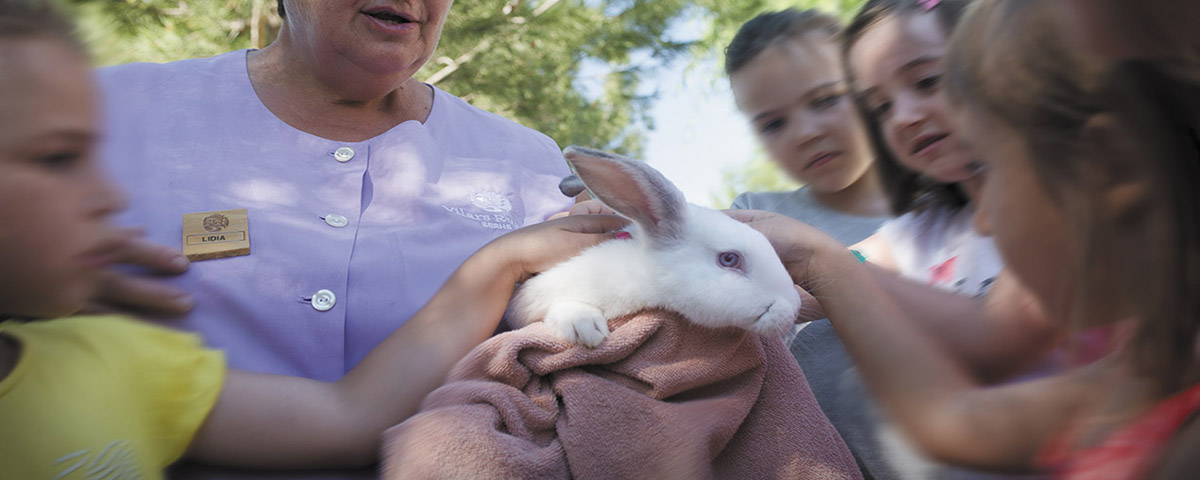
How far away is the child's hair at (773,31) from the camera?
8.71 feet

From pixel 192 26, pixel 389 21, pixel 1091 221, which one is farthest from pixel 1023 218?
pixel 192 26

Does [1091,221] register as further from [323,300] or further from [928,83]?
[323,300]

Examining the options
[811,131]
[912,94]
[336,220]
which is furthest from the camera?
→ [811,131]

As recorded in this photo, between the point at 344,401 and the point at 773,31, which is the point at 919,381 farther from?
the point at 773,31

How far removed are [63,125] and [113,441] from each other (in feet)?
1.53

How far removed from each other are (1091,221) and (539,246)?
3.49ft

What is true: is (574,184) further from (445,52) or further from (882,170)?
(445,52)

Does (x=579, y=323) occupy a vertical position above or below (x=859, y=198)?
above

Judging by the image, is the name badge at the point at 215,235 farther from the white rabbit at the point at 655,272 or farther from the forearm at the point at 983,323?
the forearm at the point at 983,323

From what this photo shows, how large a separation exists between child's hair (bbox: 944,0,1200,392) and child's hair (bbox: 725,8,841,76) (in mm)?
1793

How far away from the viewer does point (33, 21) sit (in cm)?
97

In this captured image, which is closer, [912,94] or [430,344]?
[430,344]

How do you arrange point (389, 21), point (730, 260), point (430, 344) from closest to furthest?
1. point (430, 344)
2. point (730, 260)
3. point (389, 21)

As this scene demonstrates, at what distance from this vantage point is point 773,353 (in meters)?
1.50
